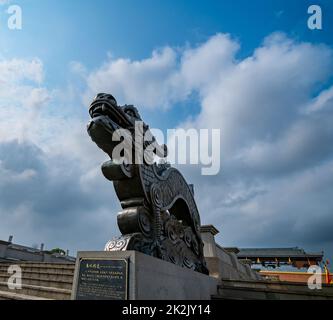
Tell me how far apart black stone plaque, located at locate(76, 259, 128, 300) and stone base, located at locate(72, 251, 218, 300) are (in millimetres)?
54

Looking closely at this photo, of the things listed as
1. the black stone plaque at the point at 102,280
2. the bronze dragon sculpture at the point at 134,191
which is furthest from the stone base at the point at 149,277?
the bronze dragon sculpture at the point at 134,191

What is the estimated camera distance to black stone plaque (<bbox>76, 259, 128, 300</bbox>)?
336 centimetres

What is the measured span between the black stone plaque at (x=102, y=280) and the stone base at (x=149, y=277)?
2.1 inches

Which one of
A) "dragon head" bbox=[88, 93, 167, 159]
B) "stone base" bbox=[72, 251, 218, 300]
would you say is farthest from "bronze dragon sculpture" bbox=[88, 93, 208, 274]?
"stone base" bbox=[72, 251, 218, 300]

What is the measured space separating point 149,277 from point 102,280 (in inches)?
29.1

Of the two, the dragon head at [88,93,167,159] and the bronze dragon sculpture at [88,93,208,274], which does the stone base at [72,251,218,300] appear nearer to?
the bronze dragon sculpture at [88,93,208,274]

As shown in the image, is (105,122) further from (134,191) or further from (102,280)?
(102,280)

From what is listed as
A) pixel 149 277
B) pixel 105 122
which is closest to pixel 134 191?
pixel 105 122

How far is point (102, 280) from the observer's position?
354 cm

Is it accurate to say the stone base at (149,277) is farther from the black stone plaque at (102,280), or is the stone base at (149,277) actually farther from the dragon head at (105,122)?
the dragon head at (105,122)

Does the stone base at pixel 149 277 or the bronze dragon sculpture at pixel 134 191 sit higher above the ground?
the bronze dragon sculpture at pixel 134 191

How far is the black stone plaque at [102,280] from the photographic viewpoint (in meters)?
3.36
